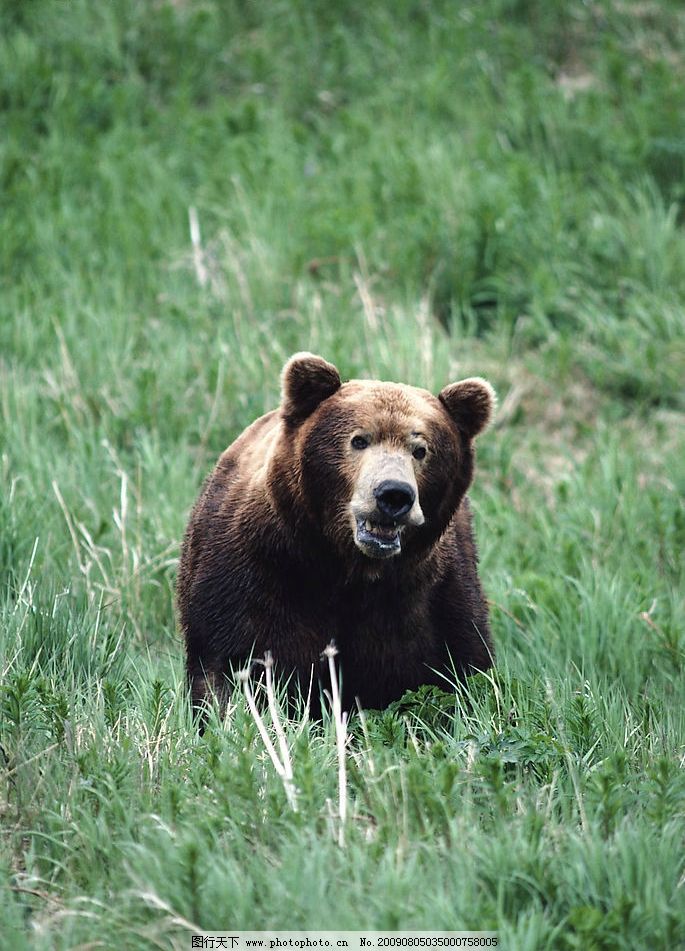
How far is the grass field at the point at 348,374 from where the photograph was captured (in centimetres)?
337

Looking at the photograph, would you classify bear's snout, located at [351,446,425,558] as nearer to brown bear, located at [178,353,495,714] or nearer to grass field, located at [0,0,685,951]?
brown bear, located at [178,353,495,714]

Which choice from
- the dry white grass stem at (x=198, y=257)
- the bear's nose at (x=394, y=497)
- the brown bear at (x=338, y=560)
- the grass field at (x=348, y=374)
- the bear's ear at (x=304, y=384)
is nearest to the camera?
the grass field at (x=348, y=374)

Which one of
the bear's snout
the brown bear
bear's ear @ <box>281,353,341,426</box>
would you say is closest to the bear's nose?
the bear's snout

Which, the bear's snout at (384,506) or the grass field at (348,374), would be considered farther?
the bear's snout at (384,506)

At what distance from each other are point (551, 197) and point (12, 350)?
136 inches

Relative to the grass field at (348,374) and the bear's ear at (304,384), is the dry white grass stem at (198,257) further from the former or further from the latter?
the bear's ear at (304,384)

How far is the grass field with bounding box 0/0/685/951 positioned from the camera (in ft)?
11.1

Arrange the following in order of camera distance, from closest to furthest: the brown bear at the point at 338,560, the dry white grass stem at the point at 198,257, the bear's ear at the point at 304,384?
the brown bear at the point at 338,560
the bear's ear at the point at 304,384
the dry white grass stem at the point at 198,257

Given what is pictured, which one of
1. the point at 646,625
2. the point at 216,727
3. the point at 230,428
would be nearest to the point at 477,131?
the point at 230,428

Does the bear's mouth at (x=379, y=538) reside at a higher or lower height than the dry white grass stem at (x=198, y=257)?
lower

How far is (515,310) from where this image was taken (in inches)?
334

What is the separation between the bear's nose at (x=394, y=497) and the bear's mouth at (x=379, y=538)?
4 centimetres

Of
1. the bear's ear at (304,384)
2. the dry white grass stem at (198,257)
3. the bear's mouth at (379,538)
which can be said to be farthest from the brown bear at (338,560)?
the dry white grass stem at (198,257)

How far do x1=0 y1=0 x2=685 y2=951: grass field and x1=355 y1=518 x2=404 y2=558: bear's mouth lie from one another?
19.8 inches
